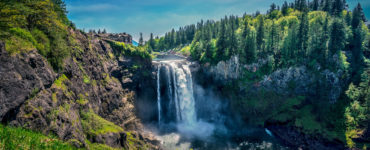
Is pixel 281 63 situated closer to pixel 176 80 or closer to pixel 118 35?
pixel 176 80

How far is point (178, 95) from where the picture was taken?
180 ft

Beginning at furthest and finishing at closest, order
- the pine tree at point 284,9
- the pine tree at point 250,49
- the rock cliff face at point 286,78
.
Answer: the pine tree at point 284,9, the pine tree at point 250,49, the rock cliff face at point 286,78

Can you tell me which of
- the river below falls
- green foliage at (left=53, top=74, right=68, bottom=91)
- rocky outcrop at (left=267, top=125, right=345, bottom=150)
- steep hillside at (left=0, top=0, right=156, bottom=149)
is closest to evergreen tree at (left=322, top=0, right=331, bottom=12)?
rocky outcrop at (left=267, top=125, right=345, bottom=150)

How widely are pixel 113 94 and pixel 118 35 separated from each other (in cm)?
2197

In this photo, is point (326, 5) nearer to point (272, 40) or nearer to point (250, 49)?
point (272, 40)

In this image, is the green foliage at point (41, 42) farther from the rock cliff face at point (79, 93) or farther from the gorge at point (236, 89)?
the gorge at point (236, 89)

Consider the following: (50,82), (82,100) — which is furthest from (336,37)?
(50,82)

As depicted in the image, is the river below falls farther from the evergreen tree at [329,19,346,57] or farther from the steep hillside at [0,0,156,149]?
the evergreen tree at [329,19,346,57]

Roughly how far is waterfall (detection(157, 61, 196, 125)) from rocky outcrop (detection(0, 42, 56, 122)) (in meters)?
39.0

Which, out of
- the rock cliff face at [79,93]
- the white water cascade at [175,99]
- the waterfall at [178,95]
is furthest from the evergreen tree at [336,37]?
the rock cliff face at [79,93]

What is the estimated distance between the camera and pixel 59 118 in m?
15.9

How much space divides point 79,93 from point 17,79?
14.2 m

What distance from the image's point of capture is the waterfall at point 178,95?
54188 millimetres

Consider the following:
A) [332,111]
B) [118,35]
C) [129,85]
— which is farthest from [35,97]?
[332,111]
